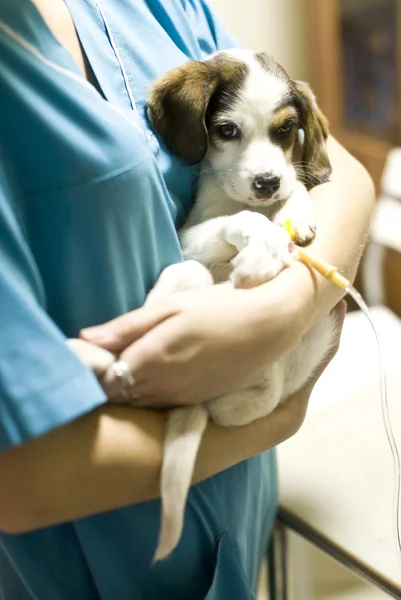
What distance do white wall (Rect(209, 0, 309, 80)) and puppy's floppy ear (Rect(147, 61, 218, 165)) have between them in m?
1.28

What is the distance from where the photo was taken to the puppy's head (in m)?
0.83

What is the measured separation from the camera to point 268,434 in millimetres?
772

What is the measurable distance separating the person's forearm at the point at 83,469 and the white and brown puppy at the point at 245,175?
0.26 ft

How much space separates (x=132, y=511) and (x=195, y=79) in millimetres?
509

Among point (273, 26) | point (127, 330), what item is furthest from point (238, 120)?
point (273, 26)

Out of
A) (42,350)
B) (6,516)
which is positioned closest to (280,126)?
(42,350)

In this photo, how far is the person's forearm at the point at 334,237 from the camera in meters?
0.73

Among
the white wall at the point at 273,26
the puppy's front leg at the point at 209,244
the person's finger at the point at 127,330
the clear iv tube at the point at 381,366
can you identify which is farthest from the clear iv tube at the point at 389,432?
the white wall at the point at 273,26

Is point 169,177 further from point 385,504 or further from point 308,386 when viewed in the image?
point 385,504

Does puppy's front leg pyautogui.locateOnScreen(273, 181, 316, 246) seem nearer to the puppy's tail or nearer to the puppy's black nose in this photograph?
the puppy's black nose

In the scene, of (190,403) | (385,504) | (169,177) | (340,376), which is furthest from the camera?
(340,376)

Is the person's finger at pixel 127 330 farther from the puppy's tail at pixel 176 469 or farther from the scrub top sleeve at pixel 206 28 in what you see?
the scrub top sleeve at pixel 206 28

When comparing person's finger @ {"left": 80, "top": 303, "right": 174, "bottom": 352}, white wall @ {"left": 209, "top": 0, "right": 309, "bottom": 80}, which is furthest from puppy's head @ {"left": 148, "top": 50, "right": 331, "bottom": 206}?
white wall @ {"left": 209, "top": 0, "right": 309, "bottom": 80}

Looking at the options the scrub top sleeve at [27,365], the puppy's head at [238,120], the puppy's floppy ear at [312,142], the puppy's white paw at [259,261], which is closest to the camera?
the scrub top sleeve at [27,365]
